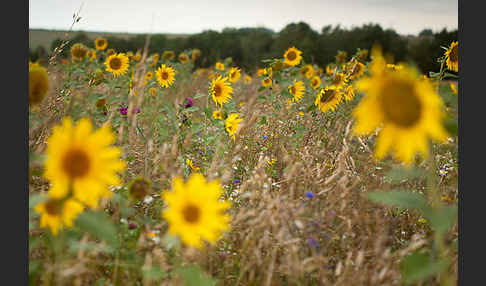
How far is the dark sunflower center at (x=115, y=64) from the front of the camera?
3.58 metres

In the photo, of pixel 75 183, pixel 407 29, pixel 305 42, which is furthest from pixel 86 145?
pixel 305 42

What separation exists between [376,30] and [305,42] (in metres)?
2.67

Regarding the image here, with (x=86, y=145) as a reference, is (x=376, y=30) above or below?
above

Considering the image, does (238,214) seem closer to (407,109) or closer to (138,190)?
(138,190)

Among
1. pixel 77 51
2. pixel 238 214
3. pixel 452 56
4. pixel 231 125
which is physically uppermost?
pixel 77 51

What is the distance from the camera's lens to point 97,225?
1012 mm

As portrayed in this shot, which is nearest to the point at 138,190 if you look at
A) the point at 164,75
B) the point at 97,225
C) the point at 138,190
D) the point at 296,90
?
the point at 138,190

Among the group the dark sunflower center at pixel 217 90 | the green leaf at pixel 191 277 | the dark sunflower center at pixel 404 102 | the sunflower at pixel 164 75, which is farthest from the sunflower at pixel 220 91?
the dark sunflower center at pixel 404 102

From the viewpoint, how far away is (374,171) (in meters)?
2.26

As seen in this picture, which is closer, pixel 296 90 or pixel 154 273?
pixel 154 273

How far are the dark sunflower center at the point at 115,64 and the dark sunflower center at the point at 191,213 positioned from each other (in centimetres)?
296

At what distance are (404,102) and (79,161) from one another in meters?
0.93

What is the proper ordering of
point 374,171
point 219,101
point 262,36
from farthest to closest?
point 262,36, point 219,101, point 374,171
